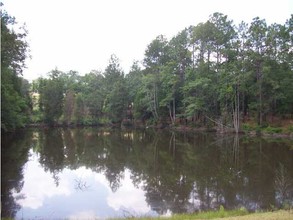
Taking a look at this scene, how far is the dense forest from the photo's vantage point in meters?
42.7

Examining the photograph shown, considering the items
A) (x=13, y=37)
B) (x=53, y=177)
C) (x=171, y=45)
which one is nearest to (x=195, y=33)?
(x=171, y=45)

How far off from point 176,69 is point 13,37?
37.6 metres

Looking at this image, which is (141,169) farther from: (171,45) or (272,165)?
(171,45)

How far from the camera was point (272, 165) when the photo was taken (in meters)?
19.2

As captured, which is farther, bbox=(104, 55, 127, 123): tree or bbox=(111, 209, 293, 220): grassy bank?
bbox=(104, 55, 127, 123): tree

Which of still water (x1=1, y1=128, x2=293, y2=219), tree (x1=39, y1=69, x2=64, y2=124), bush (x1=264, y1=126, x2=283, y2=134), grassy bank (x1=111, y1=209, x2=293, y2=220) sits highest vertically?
tree (x1=39, y1=69, x2=64, y2=124)

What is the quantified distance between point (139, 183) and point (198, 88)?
3551 centimetres

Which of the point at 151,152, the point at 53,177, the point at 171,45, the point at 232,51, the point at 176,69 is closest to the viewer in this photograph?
the point at 53,177

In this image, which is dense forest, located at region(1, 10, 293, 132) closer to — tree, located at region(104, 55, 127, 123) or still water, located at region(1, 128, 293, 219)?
tree, located at region(104, 55, 127, 123)

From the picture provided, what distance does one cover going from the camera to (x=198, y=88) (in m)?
49.7

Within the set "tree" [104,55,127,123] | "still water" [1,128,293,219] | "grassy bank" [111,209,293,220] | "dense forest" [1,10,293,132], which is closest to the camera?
"grassy bank" [111,209,293,220]

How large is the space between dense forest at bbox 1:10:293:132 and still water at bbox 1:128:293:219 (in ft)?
29.9

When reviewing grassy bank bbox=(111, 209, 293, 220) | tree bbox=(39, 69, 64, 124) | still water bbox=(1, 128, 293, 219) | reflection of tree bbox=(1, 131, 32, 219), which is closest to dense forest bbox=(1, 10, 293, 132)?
tree bbox=(39, 69, 64, 124)

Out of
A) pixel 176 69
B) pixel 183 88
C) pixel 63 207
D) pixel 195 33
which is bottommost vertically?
pixel 63 207
